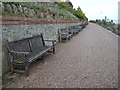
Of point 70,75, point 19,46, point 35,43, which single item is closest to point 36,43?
point 35,43

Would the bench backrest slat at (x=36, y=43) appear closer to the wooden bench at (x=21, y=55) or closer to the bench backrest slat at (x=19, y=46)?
the wooden bench at (x=21, y=55)

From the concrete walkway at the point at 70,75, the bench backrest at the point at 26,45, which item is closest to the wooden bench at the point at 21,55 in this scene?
the bench backrest at the point at 26,45

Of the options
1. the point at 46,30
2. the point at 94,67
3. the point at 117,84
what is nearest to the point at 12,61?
the point at 94,67

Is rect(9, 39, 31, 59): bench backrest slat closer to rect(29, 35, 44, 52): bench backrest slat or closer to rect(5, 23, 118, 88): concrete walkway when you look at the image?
rect(29, 35, 44, 52): bench backrest slat

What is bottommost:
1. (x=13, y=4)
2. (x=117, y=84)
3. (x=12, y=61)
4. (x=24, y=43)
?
(x=117, y=84)

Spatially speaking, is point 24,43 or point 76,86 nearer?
point 76,86

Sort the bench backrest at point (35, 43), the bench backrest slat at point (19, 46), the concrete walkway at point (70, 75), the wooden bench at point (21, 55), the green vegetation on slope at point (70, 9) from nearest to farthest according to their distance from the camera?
the concrete walkway at point (70, 75)
the wooden bench at point (21, 55)
the bench backrest slat at point (19, 46)
the bench backrest at point (35, 43)
the green vegetation on slope at point (70, 9)

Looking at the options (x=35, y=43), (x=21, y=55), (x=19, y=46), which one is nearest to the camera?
(x=21, y=55)

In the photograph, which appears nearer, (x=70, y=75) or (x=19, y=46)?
(x=70, y=75)

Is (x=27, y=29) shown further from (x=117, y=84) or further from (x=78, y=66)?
(x=117, y=84)

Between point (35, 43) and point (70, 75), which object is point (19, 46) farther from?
point (70, 75)

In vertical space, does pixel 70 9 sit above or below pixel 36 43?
above

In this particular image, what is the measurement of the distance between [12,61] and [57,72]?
4.57 feet

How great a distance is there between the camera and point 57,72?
3.64m
